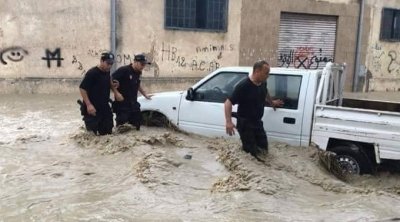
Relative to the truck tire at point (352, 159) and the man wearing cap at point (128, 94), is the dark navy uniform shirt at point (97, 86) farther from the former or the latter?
the truck tire at point (352, 159)

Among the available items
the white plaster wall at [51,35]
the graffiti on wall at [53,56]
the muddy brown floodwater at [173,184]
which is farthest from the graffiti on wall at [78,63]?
the muddy brown floodwater at [173,184]

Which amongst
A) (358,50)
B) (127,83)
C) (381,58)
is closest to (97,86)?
(127,83)

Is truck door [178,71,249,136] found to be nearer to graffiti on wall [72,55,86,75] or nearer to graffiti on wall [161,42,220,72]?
graffiti on wall [72,55,86,75]

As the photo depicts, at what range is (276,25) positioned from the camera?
1616 centimetres

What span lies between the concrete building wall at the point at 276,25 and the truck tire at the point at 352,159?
32.8ft

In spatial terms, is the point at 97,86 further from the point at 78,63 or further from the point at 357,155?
the point at 78,63

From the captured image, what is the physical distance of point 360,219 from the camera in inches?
180

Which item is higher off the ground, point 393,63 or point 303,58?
point 303,58

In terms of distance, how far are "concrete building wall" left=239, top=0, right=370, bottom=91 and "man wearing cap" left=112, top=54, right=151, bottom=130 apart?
29.1ft

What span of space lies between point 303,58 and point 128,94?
11.4 m

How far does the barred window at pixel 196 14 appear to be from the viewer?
14637mm

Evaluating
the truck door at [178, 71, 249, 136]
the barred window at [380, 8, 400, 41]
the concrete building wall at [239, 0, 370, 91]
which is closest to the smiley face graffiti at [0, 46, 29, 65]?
the concrete building wall at [239, 0, 370, 91]

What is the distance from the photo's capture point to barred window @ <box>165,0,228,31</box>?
14637 mm

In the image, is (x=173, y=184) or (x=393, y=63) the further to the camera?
(x=393, y=63)
